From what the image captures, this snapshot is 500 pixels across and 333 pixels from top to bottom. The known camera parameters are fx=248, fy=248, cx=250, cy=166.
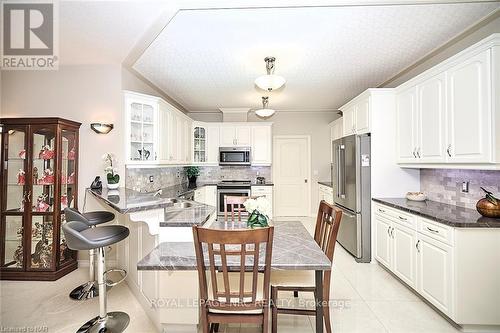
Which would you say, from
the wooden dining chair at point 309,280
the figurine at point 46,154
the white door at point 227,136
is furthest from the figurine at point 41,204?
the white door at point 227,136

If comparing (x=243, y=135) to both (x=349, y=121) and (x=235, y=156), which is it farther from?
(x=349, y=121)

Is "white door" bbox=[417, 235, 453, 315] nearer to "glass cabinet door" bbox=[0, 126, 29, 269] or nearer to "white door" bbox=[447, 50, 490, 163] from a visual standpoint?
"white door" bbox=[447, 50, 490, 163]

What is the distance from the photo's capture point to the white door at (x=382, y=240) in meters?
3.10

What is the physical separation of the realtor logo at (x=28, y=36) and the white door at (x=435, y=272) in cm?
404

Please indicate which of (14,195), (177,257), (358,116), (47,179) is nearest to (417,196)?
(358,116)

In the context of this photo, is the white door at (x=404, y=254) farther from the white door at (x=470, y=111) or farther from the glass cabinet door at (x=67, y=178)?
the glass cabinet door at (x=67, y=178)

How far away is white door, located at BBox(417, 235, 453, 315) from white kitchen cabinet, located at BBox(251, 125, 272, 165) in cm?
382

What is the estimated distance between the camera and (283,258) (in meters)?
1.51

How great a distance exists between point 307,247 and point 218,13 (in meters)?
2.21

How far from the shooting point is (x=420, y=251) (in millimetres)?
2480

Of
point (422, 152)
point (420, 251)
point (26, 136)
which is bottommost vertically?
point (420, 251)

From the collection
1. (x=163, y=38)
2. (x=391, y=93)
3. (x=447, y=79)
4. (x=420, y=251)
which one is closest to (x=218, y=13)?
(x=163, y=38)

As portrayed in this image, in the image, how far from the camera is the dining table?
142cm

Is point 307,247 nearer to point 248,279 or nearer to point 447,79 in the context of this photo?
point 248,279
